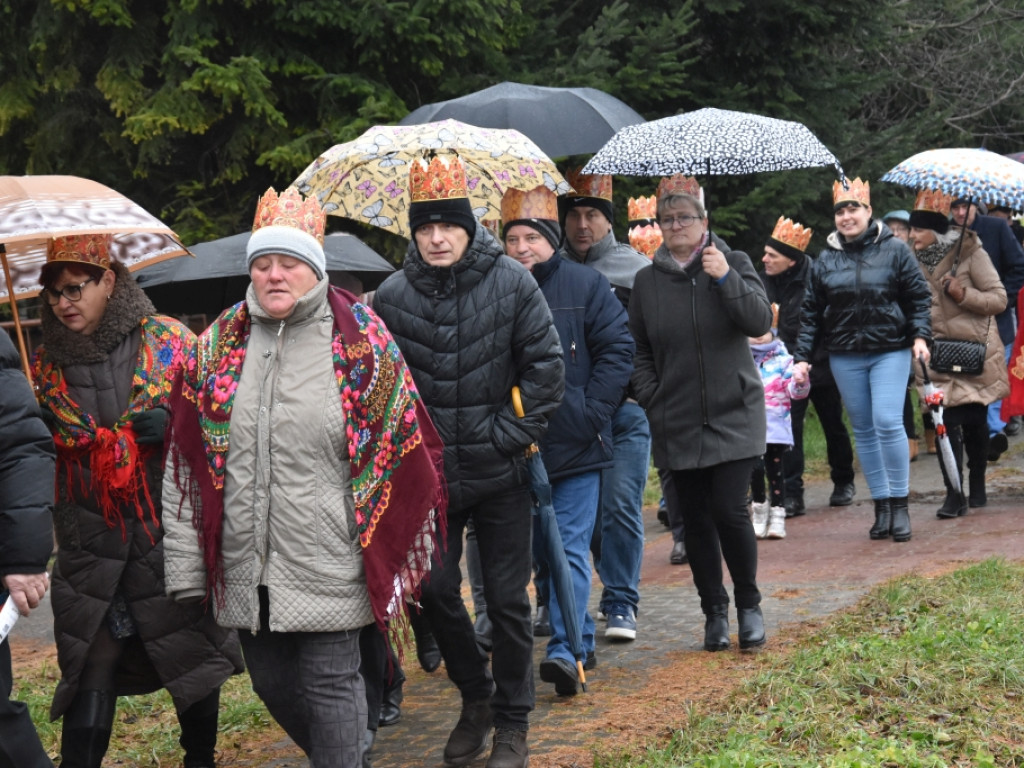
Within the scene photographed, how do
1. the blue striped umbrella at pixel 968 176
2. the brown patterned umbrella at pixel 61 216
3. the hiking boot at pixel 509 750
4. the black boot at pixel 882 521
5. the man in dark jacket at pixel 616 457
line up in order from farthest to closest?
1. the black boot at pixel 882 521
2. the blue striped umbrella at pixel 968 176
3. the man in dark jacket at pixel 616 457
4. the hiking boot at pixel 509 750
5. the brown patterned umbrella at pixel 61 216

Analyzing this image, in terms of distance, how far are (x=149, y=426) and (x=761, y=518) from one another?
5.86 metres

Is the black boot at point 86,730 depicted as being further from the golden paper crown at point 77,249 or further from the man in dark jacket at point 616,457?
the man in dark jacket at point 616,457

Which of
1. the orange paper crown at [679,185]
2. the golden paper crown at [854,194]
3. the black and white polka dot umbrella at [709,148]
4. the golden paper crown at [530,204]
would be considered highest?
the black and white polka dot umbrella at [709,148]

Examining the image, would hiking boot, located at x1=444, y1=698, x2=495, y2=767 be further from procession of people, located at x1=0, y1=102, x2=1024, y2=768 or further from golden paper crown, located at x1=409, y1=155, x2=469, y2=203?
golden paper crown, located at x1=409, y1=155, x2=469, y2=203

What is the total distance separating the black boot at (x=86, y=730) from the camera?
5098 millimetres

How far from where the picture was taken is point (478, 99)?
9008mm

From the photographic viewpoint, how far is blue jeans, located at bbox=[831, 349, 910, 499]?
30.0 ft

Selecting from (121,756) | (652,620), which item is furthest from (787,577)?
(121,756)

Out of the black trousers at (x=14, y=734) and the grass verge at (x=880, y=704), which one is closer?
the black trousers at (x=14, y=734)

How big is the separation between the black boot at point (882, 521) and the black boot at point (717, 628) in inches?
115

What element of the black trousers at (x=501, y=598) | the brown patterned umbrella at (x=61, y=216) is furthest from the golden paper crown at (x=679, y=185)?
the brown patterned umbrella at (x=61, y=216)

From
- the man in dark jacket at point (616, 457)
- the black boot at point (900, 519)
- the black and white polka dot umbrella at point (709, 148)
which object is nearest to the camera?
the black and white polka dot umbrella at point (709, 148)

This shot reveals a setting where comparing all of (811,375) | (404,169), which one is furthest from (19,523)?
(811,375)

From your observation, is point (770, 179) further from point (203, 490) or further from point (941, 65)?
point (203, 490)
